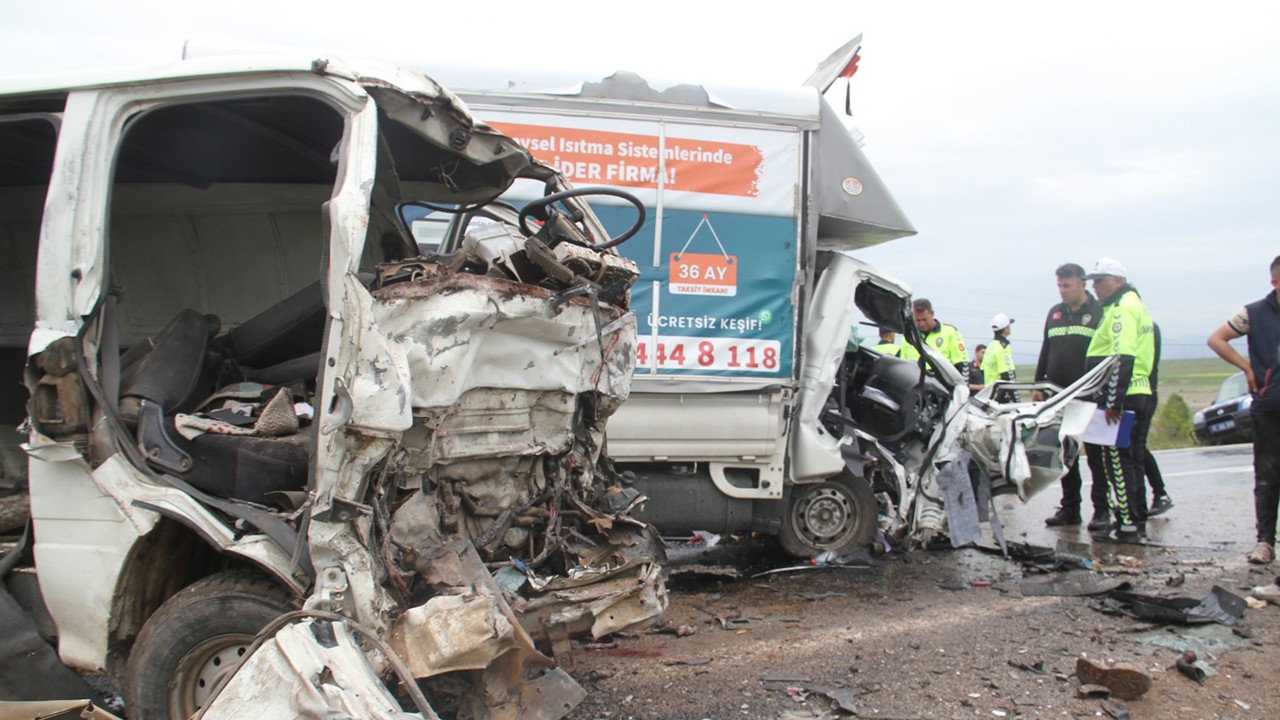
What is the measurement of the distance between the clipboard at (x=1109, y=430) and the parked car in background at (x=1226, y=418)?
692 centimetres

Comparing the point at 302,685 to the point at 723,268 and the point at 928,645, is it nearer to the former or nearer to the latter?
the point at 928,645

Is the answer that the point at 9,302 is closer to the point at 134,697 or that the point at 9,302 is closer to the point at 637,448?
the point at 134,697

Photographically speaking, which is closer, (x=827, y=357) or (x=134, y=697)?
(x=134, y=697)

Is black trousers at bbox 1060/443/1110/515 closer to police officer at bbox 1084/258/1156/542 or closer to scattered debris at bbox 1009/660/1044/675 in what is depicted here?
police officer at bbox 1084/258/1156/542

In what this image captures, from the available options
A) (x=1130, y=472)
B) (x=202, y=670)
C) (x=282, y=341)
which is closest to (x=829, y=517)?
Answer: (x=1130, y=472)

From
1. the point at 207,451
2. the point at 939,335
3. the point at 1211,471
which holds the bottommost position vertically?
the point at 1211,471

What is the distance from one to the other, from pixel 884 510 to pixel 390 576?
4.01 meters

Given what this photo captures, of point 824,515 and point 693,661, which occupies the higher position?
point 824,515

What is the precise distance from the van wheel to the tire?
12.2ft

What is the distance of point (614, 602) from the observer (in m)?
3.09

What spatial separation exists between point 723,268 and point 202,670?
3.55 metres

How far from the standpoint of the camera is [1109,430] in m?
6.55

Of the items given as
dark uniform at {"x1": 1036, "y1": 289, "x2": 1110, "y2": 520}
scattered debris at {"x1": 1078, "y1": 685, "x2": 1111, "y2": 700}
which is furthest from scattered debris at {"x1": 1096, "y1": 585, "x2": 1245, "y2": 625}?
dark uniform at {"x1": 1036, "y1": 289, "x2": 1110, "y2": 520}

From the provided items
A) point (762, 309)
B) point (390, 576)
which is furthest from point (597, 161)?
point (390, 576)
